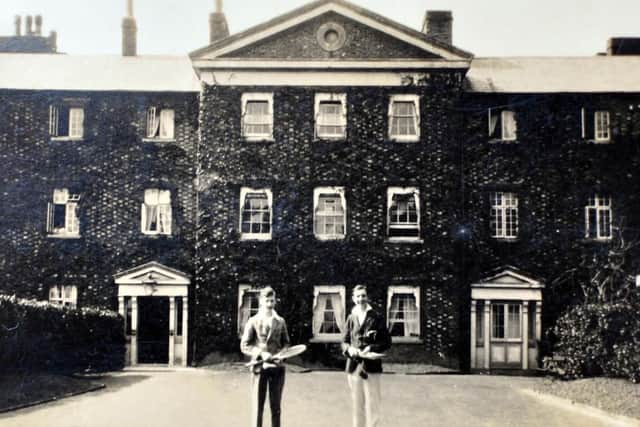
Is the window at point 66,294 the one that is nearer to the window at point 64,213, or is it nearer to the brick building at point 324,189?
the brick building at point 324,189

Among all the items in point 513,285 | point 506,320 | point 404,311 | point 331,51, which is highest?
point 331,51

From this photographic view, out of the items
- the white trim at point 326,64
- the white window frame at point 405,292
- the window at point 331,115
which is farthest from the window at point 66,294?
the white window frame at point 405,292

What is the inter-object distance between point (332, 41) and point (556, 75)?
801cm

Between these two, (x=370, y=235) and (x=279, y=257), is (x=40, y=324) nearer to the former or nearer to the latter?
(x=279, y=257)

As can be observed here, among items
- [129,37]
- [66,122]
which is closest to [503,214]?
[66,122]

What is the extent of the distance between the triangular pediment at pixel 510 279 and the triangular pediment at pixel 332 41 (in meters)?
7.12

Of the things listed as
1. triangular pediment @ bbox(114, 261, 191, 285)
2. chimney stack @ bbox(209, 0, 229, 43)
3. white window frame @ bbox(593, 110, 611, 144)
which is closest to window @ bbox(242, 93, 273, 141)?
chimney stack @ bbox(209, 0, 229, 43)

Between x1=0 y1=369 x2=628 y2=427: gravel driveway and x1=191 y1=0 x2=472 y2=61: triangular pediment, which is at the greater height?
x1=191 y1=0 x2=472 y2=61: triangular pediment

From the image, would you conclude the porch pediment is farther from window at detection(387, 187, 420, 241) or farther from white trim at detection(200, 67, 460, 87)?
white trim at detection(200, 67, 460, 87)

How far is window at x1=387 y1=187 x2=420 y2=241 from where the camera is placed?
83.1ft

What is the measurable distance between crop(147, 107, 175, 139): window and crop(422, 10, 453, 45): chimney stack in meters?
9.57

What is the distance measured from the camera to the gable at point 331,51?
24.9 metres

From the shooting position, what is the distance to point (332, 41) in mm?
25000

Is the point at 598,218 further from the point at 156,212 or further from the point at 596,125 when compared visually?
the point at 156,212
